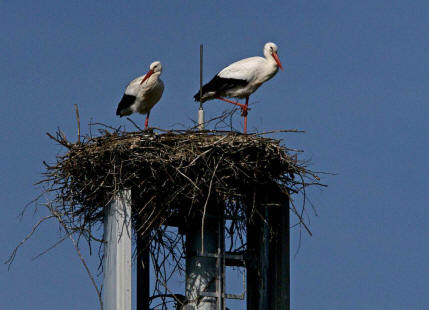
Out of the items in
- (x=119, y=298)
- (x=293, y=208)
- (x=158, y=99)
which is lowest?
(x=119, y=298)

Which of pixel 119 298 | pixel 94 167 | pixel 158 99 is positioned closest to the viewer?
pixel 119 298

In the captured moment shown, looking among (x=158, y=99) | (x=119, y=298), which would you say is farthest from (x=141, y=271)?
(x=158, y=99)

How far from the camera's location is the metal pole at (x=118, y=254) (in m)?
9.72

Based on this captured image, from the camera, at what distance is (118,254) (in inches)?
391

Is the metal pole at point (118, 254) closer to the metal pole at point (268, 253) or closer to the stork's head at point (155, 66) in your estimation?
the metal pole at point (268, 253)

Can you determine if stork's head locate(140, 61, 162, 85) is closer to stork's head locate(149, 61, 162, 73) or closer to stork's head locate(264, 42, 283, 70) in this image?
stork's head locate(149, 61, 162, 73)

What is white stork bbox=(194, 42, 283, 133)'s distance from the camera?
43.2 ft

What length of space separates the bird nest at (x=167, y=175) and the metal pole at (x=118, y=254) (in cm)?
13

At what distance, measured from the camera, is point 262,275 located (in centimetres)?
1055

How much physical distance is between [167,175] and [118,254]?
89 cm

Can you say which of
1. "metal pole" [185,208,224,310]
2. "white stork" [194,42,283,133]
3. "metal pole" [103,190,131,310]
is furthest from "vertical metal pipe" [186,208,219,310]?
"white stork" [194,42,283,133]

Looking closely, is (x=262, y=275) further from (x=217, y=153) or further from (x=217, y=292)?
(x=217, y=153)

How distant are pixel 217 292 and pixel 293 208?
3.56 ft

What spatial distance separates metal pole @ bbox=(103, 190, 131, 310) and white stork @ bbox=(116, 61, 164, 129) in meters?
3.84
